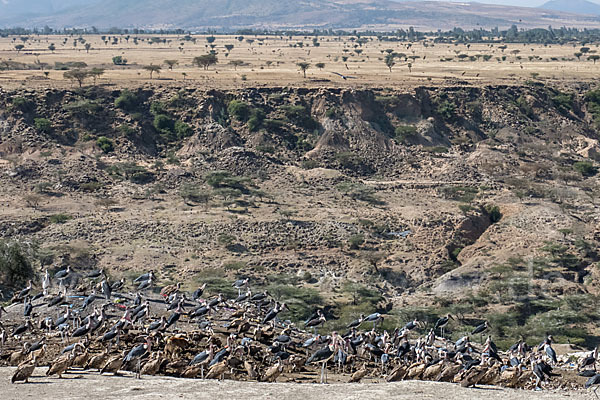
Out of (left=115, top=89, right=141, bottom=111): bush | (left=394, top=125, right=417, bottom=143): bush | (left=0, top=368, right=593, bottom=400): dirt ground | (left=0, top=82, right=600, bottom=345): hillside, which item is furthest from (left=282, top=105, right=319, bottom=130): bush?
(left=0, top=368, right=593, bottom=400): dirt ground

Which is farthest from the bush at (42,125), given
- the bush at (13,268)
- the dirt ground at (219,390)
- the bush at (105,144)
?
the dirt ground at (219,390)

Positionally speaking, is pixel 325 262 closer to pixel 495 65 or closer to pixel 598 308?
pixel 598 308

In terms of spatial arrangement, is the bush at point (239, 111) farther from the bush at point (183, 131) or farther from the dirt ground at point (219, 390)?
the dirt ground at point (219, 390)

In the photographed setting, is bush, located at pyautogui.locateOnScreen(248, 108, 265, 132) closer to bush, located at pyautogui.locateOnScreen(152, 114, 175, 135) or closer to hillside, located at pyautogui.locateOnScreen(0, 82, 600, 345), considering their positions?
hillside, located at pyautogui.locateOnScreen(0, 82, 600, 345)

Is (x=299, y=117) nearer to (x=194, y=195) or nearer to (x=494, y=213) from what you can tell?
(x=194, y=195)

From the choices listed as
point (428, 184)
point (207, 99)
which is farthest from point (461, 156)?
point (207, 99)

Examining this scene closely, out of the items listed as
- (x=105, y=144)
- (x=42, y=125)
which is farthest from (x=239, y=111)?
(x=42, y=125)
